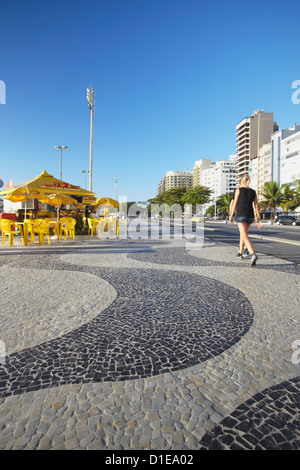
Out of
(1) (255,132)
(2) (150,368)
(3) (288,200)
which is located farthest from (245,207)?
(1) (255,132)

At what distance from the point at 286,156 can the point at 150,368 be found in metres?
90.0

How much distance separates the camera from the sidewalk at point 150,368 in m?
1.56

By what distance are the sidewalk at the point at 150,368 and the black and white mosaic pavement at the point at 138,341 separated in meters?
0.01

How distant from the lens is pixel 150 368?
2193 mm

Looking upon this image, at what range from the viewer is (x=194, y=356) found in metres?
2.39

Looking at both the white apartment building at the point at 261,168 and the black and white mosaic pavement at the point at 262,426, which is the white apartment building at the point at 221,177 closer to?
the white apartment building at the point at 261,168

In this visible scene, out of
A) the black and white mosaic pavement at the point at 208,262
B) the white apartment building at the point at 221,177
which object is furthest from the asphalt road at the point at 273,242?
the white apartment building at the point at 221,177

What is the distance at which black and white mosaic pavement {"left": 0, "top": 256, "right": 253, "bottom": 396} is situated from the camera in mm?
2126

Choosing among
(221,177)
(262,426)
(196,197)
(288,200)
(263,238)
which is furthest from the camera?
(221,177)

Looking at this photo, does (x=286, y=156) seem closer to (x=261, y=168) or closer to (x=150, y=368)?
(x=261, y=168)

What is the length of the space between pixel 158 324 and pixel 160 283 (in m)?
1.99

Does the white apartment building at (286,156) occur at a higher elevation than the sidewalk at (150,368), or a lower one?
higher

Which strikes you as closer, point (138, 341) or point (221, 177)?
point (138, 341)
